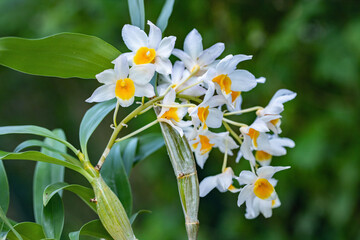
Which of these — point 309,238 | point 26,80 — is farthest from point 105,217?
point 26,80

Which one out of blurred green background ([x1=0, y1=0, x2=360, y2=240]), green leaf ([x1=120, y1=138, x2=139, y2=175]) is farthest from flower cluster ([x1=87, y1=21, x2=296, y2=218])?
blurred green background ([x1=0, y1=0, x2=360, y2=240])

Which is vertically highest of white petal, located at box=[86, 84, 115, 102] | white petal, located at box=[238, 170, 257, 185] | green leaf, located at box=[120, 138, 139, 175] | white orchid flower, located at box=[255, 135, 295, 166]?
white petal, located at box=[86, 84, 115, 102]

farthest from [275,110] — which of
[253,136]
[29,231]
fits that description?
[29,231]

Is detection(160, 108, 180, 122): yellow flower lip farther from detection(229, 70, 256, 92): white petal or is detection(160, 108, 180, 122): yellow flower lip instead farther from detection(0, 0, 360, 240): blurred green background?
detection(0, 0, 360, 240): blurred green background

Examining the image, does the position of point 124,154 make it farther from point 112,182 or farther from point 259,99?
point 259,99

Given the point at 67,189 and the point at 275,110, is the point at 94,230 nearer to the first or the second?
the point at 67,189

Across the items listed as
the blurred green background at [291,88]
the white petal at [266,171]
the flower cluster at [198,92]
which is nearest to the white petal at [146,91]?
the flower cluster at [198,92]
